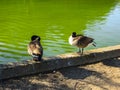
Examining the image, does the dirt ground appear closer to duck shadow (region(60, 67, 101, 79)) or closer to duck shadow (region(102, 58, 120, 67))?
duck shadow (region(60, 67, 101, 79))

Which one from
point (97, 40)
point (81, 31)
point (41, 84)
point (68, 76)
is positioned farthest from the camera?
point (81, 31)

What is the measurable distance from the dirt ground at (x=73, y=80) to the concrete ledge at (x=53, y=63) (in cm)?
12

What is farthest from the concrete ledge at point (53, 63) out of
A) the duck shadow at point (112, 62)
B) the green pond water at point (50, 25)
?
the green pond water at point (50, 25)

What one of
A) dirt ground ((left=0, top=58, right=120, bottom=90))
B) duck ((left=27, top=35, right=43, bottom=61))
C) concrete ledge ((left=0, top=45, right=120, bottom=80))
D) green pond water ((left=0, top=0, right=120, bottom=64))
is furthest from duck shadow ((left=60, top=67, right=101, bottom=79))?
green pond water ((left=0, top=0, right=120, bottom=64))

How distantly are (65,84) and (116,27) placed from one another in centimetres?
1112

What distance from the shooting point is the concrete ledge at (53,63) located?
740 cm

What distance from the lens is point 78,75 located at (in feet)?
25.8

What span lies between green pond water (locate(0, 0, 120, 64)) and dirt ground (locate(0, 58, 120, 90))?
3311mm

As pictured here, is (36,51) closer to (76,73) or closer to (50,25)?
(76,73)

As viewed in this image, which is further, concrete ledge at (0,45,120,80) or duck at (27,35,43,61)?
duck at (27,35,43,61)

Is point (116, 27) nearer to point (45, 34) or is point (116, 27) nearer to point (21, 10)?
point (45, 34)

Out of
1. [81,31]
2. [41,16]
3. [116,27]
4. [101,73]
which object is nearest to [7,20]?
[41,16]

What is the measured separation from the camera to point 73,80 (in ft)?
24.7

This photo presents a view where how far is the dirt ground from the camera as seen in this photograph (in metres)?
7.13
